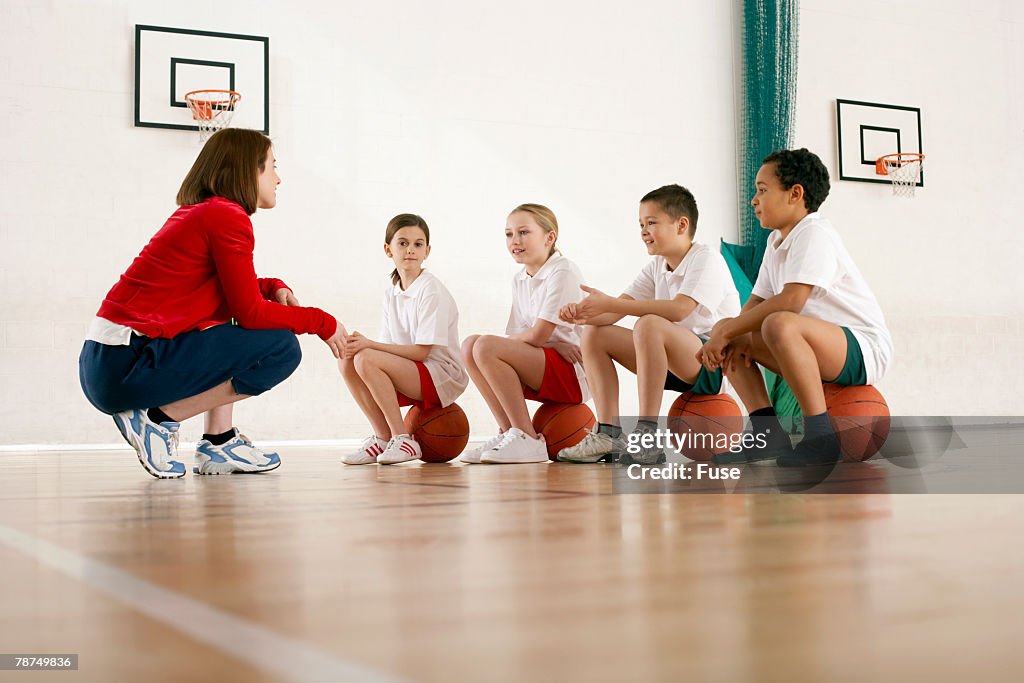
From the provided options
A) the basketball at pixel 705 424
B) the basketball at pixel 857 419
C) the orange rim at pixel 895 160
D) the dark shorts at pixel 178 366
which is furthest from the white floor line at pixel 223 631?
the orange rim at pixel 895 160

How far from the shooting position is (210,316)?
194 centimetres

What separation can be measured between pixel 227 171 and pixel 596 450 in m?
1.04

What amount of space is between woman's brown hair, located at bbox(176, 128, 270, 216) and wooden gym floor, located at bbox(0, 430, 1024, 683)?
1.02m

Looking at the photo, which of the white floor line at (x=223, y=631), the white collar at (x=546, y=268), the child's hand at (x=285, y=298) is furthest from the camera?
the white collar at (x=546, y=268)

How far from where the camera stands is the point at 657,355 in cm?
218

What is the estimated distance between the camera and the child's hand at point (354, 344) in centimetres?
229

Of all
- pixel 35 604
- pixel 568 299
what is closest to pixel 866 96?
pixel 568 299

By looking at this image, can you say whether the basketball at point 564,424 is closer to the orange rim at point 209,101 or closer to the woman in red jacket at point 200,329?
the woman in red jacket at point 200,329

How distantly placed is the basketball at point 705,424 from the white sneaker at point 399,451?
2.17ft

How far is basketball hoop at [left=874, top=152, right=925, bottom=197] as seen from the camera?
583 centimetres

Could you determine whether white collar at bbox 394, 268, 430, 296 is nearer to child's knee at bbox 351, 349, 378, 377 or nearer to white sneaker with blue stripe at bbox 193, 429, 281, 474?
child's knee at bbox 351, 349, 378, 377

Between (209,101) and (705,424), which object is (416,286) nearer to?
(705,424)

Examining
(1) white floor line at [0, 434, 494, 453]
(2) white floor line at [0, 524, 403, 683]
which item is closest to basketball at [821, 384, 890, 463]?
(2) white floor line at [0, 524, 403, 683]

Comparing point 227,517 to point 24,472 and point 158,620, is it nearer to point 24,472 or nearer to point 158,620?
point 158,620
